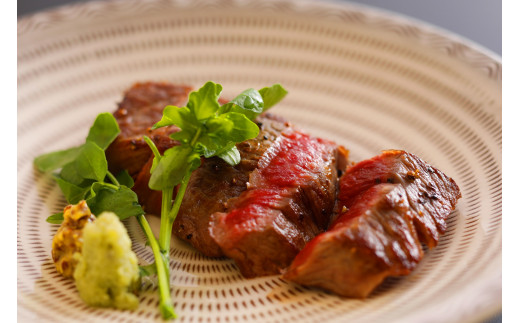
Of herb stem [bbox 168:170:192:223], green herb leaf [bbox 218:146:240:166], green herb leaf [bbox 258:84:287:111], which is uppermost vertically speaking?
green herb leaf [bbox 258:84:287:111]

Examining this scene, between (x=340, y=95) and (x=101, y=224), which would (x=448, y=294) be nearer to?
(x=101, y=224)

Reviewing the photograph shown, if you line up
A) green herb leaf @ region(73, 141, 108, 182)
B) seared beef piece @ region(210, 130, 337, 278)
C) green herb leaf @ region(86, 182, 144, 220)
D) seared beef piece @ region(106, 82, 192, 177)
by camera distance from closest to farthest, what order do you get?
seared beef piece @ region(210, 130, 337, 278)
green herb leaf @ region(86, 182, 144, 220)
green herb leaf @ region(73, 141, 108, 182)
seared beef piece @ region(106, 82, 192, 177)

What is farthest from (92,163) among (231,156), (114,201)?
(231,156)

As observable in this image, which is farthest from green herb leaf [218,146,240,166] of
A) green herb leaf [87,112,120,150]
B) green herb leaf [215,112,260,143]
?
green herb leaf [87,112,120,150]

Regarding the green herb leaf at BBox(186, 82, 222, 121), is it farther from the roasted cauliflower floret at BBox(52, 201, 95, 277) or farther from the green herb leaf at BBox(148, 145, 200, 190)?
the roasted cauliflower floret at BBox(52, 201, 95, 277)

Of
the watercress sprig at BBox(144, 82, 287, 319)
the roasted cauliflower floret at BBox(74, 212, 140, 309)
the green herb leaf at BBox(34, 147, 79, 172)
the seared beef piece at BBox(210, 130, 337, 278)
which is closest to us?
the roasted cauliflower floret at BBox(74, 212, 140, 309)

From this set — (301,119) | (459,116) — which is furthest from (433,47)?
(301,119)

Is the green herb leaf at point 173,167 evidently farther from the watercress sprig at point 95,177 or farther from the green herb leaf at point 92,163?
the green herb leaf at point 92,163
